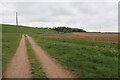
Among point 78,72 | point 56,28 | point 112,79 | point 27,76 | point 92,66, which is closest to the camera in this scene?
point 112,79

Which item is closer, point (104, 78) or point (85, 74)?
point (104, 78)

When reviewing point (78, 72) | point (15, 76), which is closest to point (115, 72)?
point (78, 72)

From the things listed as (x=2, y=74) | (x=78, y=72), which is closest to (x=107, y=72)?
(x=78, y=72)

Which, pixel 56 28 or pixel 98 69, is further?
pixel 56 28

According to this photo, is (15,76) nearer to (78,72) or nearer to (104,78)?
(78,72)

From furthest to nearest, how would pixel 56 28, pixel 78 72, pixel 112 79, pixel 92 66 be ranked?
pixel 56 28, pixel 92 66, pixel 78 72, pixel 112 79

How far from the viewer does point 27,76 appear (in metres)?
5.27

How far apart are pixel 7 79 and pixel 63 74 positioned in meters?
2.83

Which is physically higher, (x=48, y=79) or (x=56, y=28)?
(x=56, y=28)

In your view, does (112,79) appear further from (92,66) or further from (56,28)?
(56,28)

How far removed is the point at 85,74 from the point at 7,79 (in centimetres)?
393

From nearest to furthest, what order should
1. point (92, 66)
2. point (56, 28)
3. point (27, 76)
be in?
point (27, 76)
point (92, 66)
point (56, 28)

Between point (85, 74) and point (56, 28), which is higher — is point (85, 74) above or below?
below

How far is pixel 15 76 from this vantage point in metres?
5.31
